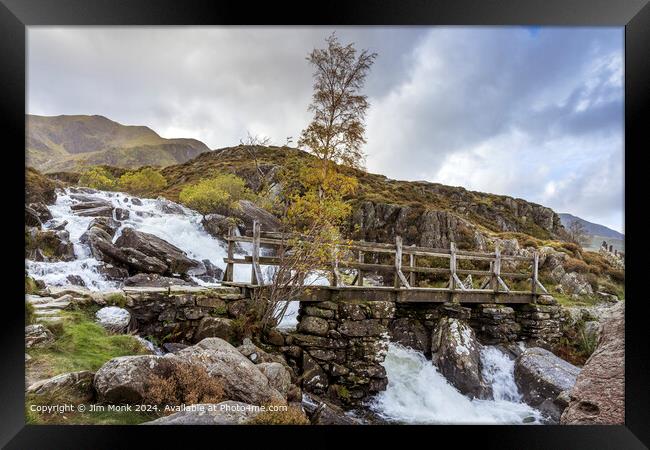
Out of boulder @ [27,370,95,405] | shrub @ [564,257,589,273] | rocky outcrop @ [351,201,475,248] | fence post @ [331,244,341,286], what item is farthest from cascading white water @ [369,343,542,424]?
boulder @ [27,370,95,405]

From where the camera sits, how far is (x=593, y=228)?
4707mm

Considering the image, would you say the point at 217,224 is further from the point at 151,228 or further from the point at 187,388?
the point at 187,388

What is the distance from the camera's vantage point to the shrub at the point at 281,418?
3650mm

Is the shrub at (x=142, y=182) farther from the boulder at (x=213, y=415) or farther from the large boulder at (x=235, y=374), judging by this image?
the boulder at (x=213, y=415)

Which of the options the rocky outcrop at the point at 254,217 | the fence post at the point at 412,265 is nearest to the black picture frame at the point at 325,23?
the rocky outcrop at the point at 254,217

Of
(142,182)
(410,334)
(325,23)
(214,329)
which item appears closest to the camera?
(325,23)

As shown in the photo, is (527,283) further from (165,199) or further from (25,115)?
(25,115)

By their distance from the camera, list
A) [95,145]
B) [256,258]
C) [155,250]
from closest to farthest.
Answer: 1. [95,145]
2. [256,258]
3. [155,250]

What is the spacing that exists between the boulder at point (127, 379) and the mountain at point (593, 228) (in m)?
5.58

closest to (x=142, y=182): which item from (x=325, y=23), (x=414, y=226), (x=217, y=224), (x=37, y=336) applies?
(x=217, y=224)

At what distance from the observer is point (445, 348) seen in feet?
19.7

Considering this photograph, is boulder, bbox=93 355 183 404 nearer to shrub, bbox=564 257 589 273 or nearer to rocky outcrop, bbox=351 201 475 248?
rocky outcrop, bbox=351 201 475 248

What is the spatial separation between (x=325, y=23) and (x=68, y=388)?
15.0ft
